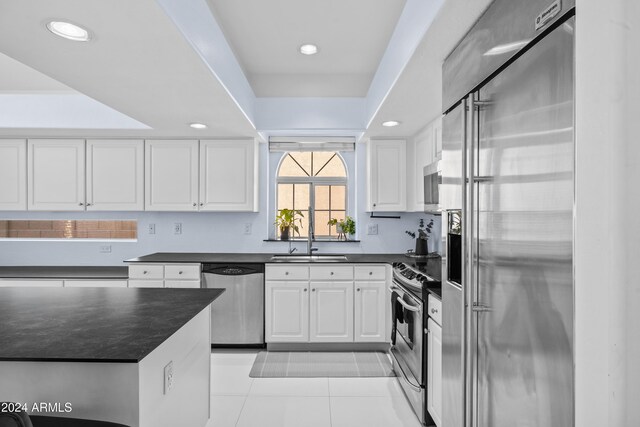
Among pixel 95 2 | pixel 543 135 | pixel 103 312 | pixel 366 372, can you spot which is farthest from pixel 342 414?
pixel 95 2

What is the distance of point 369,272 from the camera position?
146 inches

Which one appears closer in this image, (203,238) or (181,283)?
(181,283)

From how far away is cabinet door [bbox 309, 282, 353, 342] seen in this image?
370cm

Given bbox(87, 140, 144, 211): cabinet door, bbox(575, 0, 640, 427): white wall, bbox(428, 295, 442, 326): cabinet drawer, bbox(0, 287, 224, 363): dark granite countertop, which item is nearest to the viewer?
bbox(575, 0, 640, 427): white wall

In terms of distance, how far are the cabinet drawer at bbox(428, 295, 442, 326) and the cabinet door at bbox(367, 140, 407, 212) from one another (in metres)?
1.76

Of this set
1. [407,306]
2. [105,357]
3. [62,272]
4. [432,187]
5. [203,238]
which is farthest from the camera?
[203,238]

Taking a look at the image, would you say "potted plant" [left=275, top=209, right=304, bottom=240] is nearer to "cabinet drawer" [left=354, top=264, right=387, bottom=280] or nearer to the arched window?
the arched window

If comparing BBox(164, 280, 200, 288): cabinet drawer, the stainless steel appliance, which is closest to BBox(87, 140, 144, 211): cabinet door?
BBox(164, 280, 200, 288): cabinet drawer

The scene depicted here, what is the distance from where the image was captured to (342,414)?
260 cm

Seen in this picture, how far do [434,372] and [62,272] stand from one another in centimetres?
359

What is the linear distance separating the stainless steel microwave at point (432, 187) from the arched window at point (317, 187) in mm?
1548

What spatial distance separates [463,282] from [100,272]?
11.8 ft

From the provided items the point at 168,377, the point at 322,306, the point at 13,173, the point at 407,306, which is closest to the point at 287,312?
the point at 322,306

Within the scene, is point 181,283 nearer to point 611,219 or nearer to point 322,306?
point 322,306
